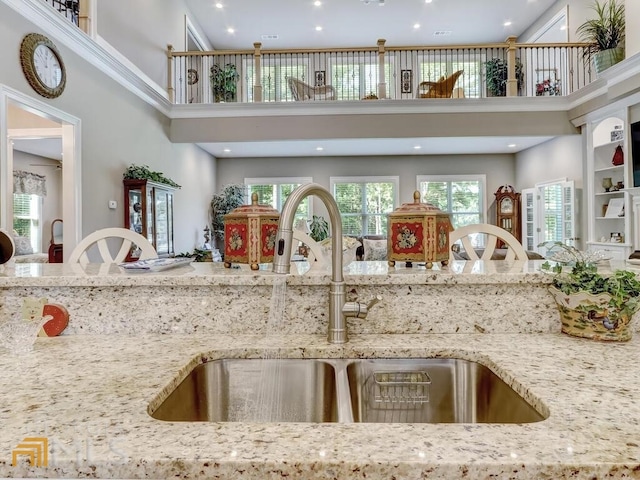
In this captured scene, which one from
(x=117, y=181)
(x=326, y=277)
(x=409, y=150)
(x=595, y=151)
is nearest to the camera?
(x=326, y=277)

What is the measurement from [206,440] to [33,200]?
9.51 metres

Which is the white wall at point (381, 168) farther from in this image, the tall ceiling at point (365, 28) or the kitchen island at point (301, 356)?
the kitchen island at point (301, 356)

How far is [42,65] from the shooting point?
339 cm

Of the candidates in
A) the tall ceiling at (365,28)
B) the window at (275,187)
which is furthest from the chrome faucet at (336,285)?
the window at (275,187)

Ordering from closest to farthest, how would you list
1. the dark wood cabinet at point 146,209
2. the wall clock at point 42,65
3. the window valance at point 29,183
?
the wall clock at point 42,65
the dark wood cabinet at point 146,209
the window valance at point 29,183

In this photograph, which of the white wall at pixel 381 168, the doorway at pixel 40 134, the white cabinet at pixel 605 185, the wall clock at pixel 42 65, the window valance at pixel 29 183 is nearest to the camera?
the doorway at pixel 40 134

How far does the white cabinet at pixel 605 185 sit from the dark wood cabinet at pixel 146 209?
5.78 metres

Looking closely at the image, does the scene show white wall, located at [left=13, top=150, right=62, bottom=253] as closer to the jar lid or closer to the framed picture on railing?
the framed picture on railing

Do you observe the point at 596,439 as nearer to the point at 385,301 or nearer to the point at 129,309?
the point at 385,301

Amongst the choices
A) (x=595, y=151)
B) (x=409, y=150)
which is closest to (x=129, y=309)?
(x=595, y=151)

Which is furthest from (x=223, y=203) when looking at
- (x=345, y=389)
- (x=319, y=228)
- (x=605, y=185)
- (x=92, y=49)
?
(x=345, y=389)

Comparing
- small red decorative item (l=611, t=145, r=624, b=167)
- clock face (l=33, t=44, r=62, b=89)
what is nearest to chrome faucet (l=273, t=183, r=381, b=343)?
clock face (l=33, t=44, r=62, b=89)

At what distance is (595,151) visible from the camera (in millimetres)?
5891

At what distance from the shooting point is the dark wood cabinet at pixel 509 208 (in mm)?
8023
